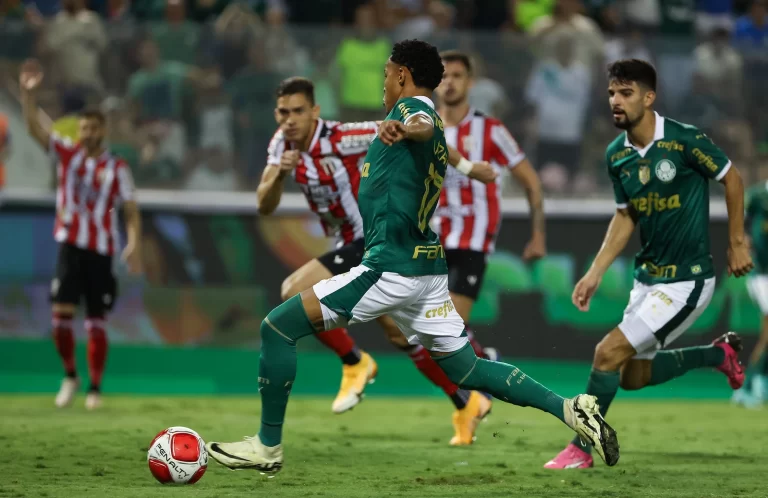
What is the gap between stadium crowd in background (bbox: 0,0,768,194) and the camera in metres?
13.7

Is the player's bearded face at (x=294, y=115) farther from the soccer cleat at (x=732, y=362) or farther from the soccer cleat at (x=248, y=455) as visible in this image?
the soccer cleat at (x=732, y=362)

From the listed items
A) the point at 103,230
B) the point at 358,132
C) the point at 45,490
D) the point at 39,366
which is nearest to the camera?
the point at 45,490

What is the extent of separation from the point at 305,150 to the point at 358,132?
394 millimetres

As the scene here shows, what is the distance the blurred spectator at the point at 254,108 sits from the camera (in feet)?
44.7

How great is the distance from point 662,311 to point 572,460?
106cm

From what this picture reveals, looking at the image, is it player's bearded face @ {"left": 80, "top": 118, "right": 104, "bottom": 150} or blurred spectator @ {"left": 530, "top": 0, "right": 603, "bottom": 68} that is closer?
player's bearded face @ {"left": 80, "top": 118, "right": 104, "bottom": 150}

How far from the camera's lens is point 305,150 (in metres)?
8.44

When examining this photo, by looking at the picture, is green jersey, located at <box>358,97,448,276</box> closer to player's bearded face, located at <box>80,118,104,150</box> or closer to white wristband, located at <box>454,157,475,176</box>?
white wristband, located at <box>454,157,475,176</box>

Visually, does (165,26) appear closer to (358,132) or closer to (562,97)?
(562,97)

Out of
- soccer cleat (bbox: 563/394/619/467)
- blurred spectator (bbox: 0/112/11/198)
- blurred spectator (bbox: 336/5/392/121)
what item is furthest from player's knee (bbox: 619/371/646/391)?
blurred spectator (bbox: 0/112/11/198)

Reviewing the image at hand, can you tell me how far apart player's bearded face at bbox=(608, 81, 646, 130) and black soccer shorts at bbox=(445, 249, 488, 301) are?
2.13m

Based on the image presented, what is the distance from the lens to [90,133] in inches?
446

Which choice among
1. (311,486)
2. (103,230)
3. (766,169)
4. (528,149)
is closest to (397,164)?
(311,486)

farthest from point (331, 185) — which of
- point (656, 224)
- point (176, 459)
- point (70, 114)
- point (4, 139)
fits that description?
point (4, 139)
